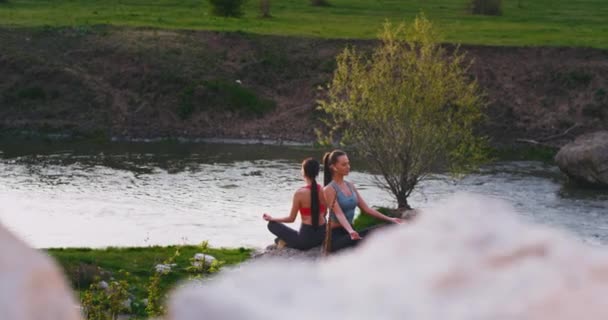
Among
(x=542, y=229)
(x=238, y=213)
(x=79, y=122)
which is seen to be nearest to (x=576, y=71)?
(x=79, y=122)

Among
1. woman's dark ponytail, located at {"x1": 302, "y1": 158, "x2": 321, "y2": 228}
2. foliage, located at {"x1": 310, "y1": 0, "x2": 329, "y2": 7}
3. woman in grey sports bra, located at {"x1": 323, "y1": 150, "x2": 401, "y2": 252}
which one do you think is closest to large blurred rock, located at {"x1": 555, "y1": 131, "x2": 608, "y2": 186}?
woman's dark ponytail, located at {"x1": 302, "y1": 158, "x2": 321, "y2": 228}

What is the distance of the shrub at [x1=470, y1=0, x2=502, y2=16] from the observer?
5072 centimetres

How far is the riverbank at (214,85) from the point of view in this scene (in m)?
37.0

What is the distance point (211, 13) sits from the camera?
47.7 meters

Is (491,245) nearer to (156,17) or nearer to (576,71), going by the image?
(576,71)

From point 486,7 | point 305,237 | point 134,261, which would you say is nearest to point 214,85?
point 486,7

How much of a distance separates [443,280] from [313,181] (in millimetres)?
13224

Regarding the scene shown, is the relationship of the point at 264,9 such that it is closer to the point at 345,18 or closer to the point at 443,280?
the point at 345,18

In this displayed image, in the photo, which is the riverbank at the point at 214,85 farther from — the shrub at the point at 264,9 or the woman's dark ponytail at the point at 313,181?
the woman's dark ponytail at the point at 313,181

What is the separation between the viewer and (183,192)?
2567 centimetres

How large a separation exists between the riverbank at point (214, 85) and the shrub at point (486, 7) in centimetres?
1019

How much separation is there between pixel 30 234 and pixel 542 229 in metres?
20.0

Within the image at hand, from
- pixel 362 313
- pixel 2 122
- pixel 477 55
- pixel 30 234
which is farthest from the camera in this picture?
pixel 477 55

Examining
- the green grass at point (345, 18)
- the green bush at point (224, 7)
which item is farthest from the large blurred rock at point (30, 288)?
the green bush at point (224, 7)
